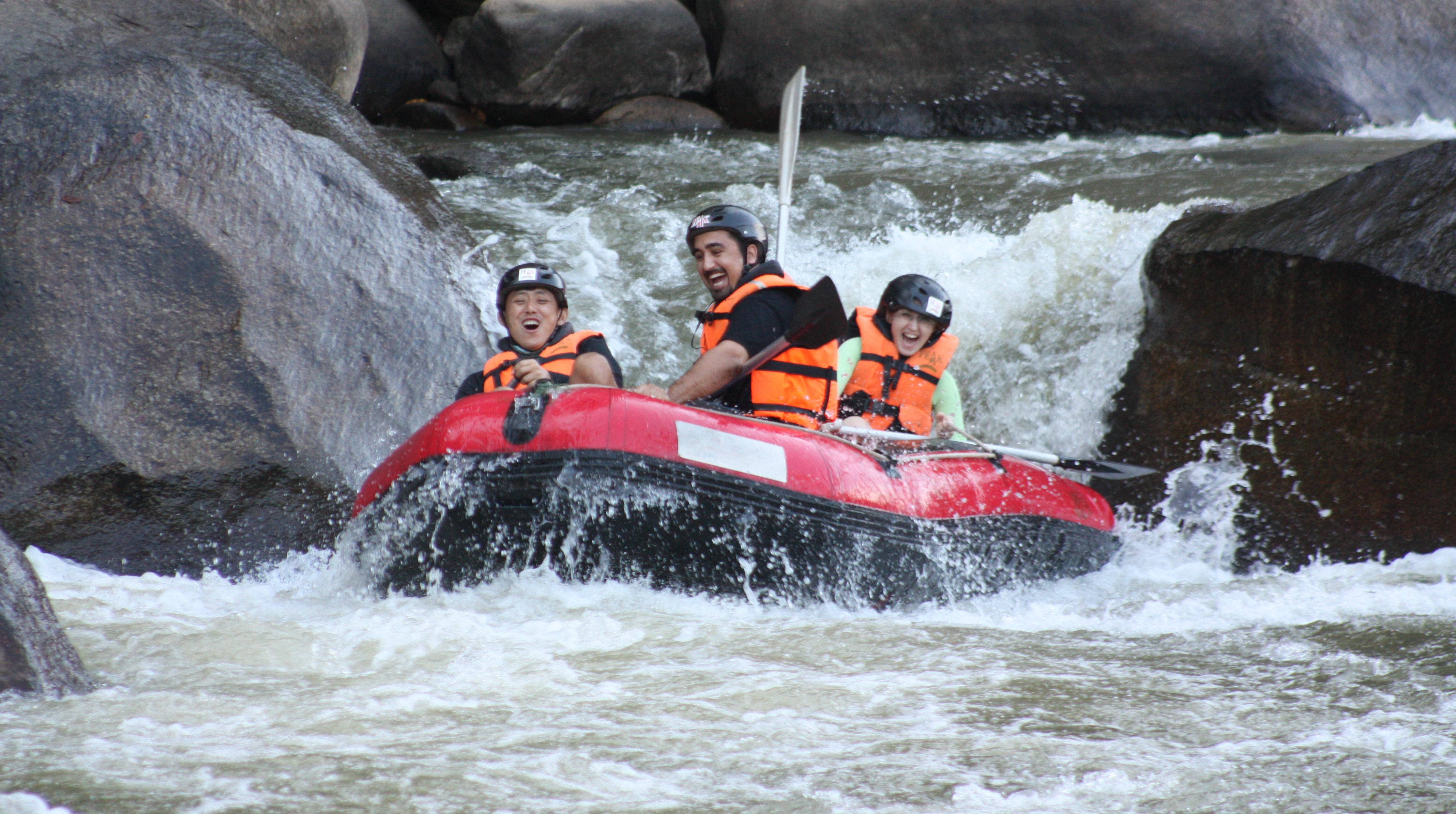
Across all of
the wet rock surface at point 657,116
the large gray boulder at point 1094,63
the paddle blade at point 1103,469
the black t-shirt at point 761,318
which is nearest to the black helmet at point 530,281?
the black t-shirt at point 761,318

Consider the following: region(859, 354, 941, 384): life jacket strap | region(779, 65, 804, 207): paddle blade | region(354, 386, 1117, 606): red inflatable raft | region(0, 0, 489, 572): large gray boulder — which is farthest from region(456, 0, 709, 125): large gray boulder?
region(354, 386, 1117, 606): red inflatable raft

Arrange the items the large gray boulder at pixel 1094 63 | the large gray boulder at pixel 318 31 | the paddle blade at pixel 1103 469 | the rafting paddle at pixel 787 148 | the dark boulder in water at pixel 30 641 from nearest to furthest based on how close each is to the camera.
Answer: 1. the dark boulder in water at pixel 30 641
2. the paddle blade at pixel 1103 469
3. the rafting paddle at pixel 787 148
4. the large gray boulder at pixel 318 31
5. the large gray boulder at pixel 1094 63

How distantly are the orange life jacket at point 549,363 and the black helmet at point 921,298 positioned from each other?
4.72 feet

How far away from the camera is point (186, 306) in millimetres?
4180

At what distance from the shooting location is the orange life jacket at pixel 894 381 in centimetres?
488

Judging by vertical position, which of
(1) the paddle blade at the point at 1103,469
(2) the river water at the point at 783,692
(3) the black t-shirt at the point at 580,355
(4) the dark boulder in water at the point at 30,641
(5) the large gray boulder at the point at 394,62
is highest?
(5) the large gray boulder at the point at 394,62

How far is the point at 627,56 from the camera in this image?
11789 millimetres

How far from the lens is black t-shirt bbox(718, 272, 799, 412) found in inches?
155

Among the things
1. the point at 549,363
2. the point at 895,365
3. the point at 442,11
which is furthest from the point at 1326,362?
the point at 442,11

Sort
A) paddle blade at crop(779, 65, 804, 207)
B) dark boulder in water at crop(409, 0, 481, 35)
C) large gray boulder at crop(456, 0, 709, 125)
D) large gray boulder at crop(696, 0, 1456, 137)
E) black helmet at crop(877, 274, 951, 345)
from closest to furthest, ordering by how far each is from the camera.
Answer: black helmet at crop(877, 274, 951, 345)
paddle blade at crop(779, 65, 804, 207)
large gray boulder at crop(696, 0, 1456, 137)
large gray boulder at crop(456, 0, 709, 125)
dark boulder in water at crop(409, 0, 481, 35)

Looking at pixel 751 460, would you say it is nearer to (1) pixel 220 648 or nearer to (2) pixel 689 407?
(2) pixel 689 407

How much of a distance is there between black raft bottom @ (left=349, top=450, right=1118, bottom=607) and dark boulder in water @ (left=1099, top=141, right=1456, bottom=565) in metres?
1.87

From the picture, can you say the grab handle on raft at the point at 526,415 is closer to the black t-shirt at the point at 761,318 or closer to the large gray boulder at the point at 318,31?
the black t-shirt at the point at 761,318

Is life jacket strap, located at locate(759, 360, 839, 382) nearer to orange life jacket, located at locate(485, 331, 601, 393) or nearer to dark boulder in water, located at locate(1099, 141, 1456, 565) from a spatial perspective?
orange life jacket, located at locate(485, 331, 601, 393)
